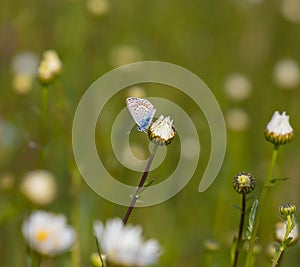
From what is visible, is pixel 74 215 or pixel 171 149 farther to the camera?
pixel 171 149

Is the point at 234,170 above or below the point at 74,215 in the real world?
above

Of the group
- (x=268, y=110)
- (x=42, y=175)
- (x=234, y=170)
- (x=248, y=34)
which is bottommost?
(x=42, y=175)

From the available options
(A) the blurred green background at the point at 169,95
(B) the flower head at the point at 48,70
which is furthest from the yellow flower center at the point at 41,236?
(B) the flower head at the point at 48,70

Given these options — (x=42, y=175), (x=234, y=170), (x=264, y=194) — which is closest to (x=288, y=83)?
(x=234, y=170)

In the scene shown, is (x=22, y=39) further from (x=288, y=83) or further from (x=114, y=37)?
(x=288, y=83)

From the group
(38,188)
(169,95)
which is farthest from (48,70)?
(169,95)

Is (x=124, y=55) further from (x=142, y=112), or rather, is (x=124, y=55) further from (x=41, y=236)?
(x=142, y=112)
